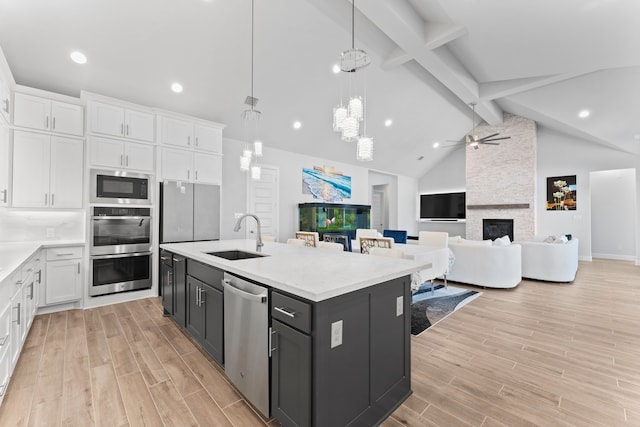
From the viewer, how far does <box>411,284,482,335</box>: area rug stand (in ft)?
10.6

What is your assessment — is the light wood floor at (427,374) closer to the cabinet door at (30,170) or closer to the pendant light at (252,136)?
the cabinet door at (30,170)

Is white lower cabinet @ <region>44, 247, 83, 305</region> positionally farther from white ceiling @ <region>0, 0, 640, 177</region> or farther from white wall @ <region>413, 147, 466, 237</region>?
white wall @ <region>413, 147, 466, 237</region>

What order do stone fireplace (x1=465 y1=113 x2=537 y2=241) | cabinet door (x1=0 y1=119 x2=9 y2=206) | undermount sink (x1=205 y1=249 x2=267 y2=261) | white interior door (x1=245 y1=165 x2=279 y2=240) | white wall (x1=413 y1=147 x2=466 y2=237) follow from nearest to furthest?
undermount sink (x1=205 y1=249 x2=267 y2=261)
cabinet door (x1=0 y1=119 x2=9 y2=206)
white interior door (x1=245 y1=165 x2=279 y2=240)
stone fireplace (x1=465 y1=113 x2=537 y2=241)
white wall (x1=413 y1=147 x2=466 y2=237)

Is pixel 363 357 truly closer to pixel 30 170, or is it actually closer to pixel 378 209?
pixel 30 170

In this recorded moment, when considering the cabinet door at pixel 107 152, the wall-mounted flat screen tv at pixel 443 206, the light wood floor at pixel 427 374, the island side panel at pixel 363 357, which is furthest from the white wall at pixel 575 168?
the cabinet door at pixel 107 152

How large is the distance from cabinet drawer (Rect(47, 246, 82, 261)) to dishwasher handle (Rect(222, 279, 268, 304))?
9.72ft

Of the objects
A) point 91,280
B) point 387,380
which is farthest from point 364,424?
point 91,280

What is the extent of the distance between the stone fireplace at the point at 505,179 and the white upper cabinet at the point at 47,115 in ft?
31.2

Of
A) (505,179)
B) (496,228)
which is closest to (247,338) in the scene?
(496,228)

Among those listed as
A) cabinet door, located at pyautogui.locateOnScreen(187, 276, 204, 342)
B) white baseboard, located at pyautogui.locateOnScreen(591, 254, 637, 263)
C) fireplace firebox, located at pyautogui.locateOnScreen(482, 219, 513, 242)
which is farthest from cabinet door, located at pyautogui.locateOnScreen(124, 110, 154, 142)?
white baseboard, located at pyautogui.locateOnScreen(591, 254, 637, 263)

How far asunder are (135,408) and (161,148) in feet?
11.6

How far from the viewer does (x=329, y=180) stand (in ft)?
25.2

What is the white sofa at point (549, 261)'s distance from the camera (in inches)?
194

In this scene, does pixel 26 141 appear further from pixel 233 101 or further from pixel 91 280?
pixel 233 101
